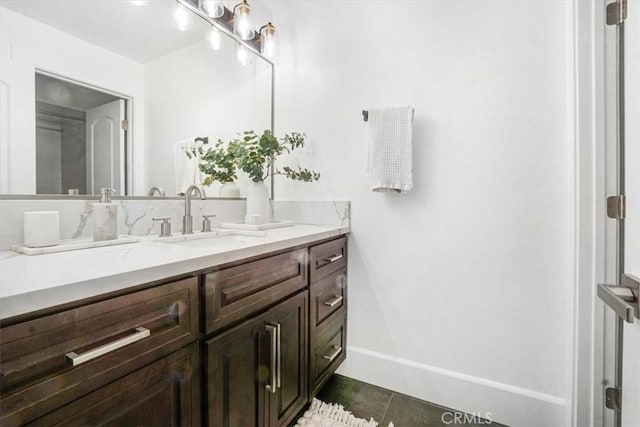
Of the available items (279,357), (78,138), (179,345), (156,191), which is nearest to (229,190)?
(156,191)

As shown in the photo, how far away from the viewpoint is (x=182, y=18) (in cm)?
146

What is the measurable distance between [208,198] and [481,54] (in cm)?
159

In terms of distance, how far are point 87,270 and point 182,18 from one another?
139 cm

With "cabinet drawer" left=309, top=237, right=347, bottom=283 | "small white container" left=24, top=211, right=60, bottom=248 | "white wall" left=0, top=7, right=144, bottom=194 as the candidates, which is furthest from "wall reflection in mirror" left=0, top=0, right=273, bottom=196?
"cabinet drawer" left=309, top=237, right=347, bottom=283

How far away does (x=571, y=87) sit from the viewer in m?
Answer: 1.19

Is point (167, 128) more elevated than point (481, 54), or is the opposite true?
point (481, 54)

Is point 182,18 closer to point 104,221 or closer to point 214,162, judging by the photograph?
point 214,162

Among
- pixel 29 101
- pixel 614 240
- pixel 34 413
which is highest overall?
pixel 29 101

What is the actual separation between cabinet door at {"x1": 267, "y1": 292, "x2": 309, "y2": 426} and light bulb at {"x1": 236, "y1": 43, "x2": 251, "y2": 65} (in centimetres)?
150

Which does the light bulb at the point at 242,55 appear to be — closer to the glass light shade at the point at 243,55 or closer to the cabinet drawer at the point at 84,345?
the glass light shade at the point at 243,55

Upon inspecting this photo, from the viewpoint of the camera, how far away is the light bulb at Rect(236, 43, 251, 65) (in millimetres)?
1808

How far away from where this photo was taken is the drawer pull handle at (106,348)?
54cm

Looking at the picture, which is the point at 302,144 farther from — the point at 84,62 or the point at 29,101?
the point at 29,101

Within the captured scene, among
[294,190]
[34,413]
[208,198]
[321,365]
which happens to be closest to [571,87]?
[294,190]
